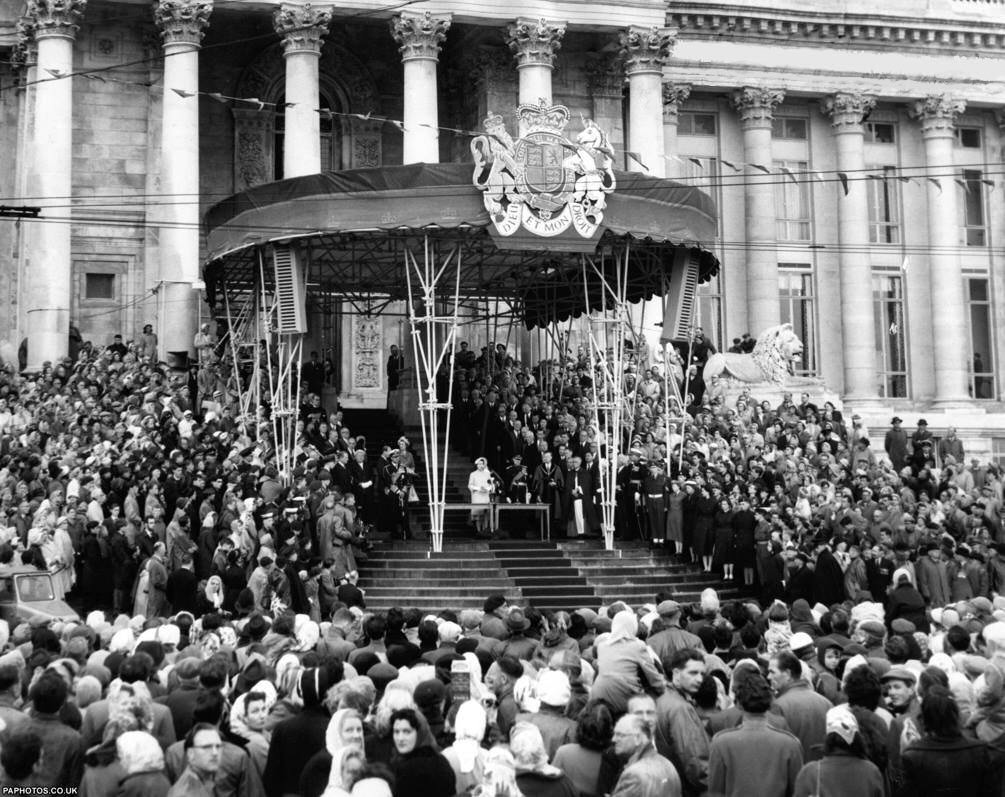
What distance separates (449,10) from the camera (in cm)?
3888

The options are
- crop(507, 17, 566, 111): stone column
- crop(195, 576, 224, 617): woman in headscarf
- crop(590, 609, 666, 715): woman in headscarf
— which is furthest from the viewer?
crop(507, 17, 566, 111): stone column

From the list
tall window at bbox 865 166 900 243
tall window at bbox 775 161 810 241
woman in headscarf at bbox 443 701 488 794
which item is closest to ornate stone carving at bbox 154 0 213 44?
tall window at bbox 775 161 810 241

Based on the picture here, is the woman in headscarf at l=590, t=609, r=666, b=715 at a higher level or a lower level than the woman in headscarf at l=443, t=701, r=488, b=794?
higher

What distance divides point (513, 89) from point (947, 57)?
48.6 ft

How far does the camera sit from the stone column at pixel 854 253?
46.5m

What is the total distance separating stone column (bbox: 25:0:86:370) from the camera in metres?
36.0

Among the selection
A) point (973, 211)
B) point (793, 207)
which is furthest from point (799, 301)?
point (973, 211)

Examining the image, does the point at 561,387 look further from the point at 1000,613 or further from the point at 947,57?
the point at 947,57

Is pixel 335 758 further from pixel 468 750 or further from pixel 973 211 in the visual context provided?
pixel 973 211

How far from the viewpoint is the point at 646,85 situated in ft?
135

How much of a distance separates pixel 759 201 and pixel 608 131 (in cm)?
612

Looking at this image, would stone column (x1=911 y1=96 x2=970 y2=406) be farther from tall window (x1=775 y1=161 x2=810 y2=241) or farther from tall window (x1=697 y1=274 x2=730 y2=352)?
tall window (x1=697 y1=274 x2=730 y2=352)

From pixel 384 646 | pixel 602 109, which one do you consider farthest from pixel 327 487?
pixel 602 109

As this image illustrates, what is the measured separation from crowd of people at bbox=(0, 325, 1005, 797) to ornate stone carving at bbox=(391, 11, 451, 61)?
8658mm
